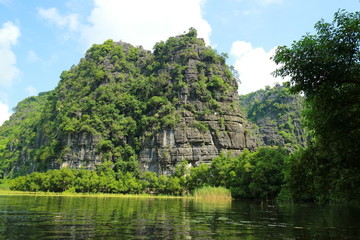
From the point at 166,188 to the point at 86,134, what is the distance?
1284 inches

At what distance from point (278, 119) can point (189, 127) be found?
6461cm

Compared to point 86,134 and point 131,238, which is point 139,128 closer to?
point 86,134

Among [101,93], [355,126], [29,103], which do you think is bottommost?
[355,126]

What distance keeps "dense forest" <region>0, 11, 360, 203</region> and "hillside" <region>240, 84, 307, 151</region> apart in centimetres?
47

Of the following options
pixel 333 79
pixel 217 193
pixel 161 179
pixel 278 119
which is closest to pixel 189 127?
pixel 161 179

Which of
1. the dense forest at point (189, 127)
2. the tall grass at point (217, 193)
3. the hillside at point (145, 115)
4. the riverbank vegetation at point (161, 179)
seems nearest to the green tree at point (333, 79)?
the dense forest at point (189, 127)

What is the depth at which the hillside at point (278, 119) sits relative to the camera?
118250mm

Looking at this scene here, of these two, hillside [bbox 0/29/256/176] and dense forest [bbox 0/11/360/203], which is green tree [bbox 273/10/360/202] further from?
hillside [bbox 0/29/256/176]

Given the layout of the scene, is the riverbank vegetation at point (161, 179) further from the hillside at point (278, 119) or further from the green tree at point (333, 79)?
the hillside at point (278, 119)

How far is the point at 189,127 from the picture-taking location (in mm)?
81000

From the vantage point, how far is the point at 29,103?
173m

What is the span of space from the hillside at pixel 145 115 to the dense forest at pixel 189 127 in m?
0.35

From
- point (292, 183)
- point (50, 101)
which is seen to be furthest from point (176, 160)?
point (50, 101)

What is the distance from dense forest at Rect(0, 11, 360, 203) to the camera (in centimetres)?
1284
